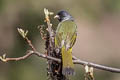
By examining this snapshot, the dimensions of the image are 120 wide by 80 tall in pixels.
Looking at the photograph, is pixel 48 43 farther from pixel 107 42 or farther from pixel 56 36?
pixel 107 42

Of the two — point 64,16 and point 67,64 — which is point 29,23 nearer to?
point 64,16

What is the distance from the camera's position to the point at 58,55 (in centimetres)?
500

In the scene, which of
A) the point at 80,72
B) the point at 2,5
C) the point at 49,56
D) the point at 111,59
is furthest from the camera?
the point at 111,59

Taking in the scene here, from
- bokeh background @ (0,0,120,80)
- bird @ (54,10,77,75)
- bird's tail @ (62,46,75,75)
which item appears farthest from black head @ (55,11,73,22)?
bokeh background @ (0,0,120,80)

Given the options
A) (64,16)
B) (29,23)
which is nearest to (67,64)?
(64,16)

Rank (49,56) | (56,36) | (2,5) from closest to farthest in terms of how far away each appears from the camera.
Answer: (49,56) → (56,36) → (2,5)

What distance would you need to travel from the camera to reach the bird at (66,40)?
5.05m

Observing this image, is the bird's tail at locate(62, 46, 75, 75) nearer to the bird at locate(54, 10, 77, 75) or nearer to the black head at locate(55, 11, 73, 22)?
the bird at locate(54, 10, 77, 75)

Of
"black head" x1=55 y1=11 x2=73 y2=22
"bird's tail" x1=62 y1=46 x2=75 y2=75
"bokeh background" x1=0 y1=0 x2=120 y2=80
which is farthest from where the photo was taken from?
"bokeh background" x1=0 y1=0 x2=120 y2=80

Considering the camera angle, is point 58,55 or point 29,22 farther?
point 29,22

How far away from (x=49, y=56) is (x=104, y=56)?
44.1 feet

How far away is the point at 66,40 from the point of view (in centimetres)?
557

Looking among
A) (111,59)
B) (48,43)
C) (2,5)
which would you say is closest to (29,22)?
(2,5)

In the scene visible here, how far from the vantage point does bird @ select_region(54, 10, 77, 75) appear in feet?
16.6
